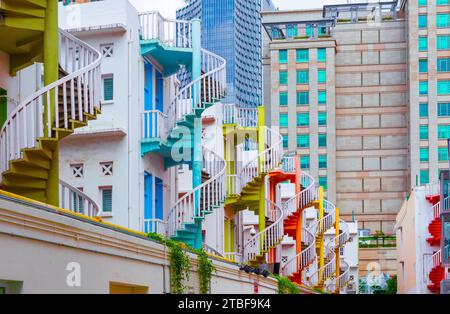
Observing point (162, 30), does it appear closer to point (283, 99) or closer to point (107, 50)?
point (107, 50)

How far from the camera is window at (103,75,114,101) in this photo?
30.4 m

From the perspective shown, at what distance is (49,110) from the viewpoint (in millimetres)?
19828

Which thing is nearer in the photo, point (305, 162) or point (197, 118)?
point (197, 118)

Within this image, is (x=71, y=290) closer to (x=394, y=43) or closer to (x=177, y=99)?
(x=177, y=99)

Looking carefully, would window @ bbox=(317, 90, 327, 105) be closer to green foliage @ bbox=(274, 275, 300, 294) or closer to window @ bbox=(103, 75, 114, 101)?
green foliage @ bbox=(274, 275, 300, 294)

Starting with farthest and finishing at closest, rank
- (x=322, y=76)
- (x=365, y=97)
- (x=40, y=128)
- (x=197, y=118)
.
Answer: (x=365, y=97), (x=322, y=76), (x=197, y=118), (x=40, y=128)

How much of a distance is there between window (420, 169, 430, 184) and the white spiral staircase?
285 feet

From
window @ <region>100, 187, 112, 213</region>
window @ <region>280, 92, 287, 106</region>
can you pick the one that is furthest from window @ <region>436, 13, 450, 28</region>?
window @ <region>100, 187, 112, 213</region>

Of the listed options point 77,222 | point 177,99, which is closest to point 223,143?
point 177,99

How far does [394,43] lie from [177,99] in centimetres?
8551

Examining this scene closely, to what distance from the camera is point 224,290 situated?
2561 centimetres

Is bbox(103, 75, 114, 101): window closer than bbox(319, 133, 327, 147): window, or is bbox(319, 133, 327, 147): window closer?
bbox(103, 75, 114, 101): window

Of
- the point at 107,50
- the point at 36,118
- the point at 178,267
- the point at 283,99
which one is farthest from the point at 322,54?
the point at 36,118

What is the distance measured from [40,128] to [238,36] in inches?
6296
